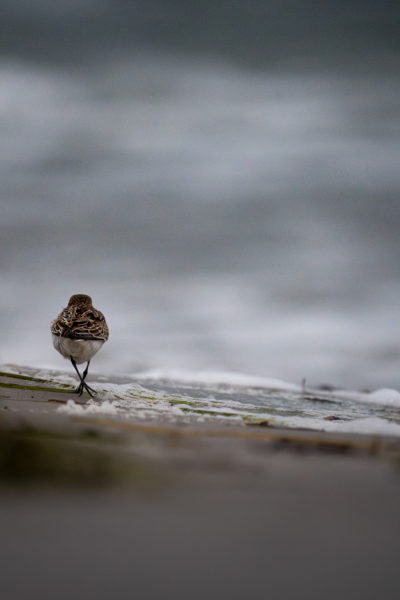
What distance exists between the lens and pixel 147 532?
1.24m

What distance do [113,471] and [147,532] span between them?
505 mm

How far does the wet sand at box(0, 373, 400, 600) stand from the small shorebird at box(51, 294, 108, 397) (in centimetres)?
446

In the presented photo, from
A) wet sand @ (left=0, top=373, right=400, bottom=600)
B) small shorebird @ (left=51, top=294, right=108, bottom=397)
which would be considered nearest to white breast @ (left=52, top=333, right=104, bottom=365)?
small shorebird @ (left=51, top=294, right=108, bottom=397)

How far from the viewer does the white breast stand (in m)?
6.73

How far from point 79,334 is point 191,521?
5.47 meters

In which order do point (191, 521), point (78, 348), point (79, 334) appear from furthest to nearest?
point (78, 348) < point (79, 334) < point (191, 521)

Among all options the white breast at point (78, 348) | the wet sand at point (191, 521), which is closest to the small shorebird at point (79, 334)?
the white breast at point (78, 348)

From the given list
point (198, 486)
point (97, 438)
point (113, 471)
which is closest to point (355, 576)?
point (198, 486)

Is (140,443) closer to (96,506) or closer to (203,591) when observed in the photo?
(96,506)

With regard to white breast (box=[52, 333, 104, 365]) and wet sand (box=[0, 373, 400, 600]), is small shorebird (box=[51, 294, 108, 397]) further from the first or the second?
wet sand (box=[0, 373, 400, 600])

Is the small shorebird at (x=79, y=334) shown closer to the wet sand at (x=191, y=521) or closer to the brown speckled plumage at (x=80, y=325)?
the brown speckled plumage at (x=80, y=325)

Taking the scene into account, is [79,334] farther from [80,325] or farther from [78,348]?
[78,348]

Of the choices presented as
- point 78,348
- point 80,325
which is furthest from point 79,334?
point 78,348

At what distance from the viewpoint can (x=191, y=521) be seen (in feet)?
4.34
